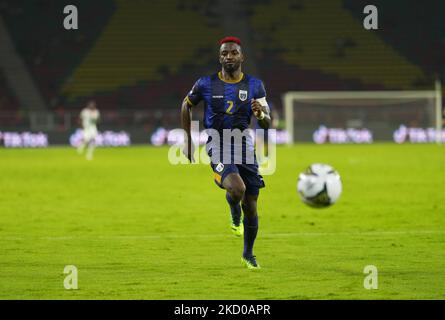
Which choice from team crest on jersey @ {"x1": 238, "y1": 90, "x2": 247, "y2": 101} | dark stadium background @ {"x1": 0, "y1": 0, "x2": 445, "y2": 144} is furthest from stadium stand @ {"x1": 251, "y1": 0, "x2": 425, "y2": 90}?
team crest on jersey @ {"x1": 238, "y1": 90, "x2": 247, "y2": 101}

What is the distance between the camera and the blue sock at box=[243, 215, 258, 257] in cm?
930

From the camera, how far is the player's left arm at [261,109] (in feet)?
29.5

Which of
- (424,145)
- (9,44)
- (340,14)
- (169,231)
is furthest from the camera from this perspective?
(340,14)

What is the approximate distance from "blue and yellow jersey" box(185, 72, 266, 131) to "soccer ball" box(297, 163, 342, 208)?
0.87 metres

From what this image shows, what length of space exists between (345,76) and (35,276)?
130 feet

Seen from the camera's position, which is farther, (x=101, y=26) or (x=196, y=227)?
(x=101, y=26)

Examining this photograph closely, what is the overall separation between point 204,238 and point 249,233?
267 centimetres

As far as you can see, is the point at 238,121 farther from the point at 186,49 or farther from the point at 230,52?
the point at 186,49

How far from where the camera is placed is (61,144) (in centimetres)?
4116

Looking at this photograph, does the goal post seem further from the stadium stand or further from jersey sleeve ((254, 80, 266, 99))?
jersey sleeve ((254, 80, 266, 99))

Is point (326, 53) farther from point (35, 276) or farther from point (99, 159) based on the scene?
point (35, 276)

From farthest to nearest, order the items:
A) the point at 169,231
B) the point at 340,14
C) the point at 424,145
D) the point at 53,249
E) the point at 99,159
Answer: the point at 340,14 → the point at 424,145 → the point at 99,159 → the point at 169,231 → the point at 53,249

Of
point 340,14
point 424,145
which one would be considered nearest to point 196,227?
point 424,145

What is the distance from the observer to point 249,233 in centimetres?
932
